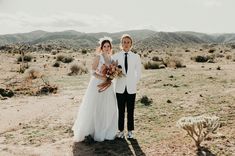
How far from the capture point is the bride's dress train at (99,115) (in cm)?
990

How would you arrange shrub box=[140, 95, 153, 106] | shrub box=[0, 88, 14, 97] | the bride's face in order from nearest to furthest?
the bride's face < shrub box=[140, 95, 153, 106] < shrub box=[0, 88, 14, 97]

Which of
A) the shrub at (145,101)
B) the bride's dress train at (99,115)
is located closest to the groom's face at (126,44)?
the bride's dress train at (99,115)

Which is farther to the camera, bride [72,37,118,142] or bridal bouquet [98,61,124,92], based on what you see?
bride [72,37,118,142]

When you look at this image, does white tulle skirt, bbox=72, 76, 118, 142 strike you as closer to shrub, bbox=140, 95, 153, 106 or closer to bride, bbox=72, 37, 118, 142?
bride, bbox=72, 37, 118, 142

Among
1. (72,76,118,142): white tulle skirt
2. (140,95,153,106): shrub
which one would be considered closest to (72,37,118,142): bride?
(72,76,118,142): white tulle skirt

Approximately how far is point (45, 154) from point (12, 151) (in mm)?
853

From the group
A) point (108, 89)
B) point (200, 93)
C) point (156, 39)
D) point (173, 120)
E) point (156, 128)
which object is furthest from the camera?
point (156, 39)

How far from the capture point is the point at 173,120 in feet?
40.1

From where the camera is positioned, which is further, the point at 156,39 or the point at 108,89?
the point at 156,39

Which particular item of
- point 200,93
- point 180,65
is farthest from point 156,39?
point 200,93

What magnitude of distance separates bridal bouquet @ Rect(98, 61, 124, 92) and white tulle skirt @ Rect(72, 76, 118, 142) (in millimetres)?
121

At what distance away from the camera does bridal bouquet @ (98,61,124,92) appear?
948 centimetres

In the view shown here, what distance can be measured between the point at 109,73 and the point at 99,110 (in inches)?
38.5

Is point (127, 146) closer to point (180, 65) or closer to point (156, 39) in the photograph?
point (180, 65)
